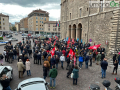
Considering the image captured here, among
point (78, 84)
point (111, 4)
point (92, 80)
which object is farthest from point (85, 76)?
point (111, 4)

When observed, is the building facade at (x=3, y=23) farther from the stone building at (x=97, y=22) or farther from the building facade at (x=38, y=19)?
the stone building at (x=97, y=22)

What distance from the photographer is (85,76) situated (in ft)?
28.6

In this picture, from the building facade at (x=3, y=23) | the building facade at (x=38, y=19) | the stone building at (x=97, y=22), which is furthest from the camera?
the building facade at (x=38, y=19)

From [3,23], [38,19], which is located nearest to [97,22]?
[38,19]

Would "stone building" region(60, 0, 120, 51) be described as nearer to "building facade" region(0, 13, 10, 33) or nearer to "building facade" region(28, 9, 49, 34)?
"building facade" region(28, 9, 49, 34)

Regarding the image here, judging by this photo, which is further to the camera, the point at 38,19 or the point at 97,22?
the point at 38,19

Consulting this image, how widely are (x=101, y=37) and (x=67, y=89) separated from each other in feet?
40.0

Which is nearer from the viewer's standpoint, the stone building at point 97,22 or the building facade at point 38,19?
the stone building at point 97,22

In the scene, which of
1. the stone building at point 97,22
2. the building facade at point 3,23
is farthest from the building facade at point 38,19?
the stone building at point 97,22

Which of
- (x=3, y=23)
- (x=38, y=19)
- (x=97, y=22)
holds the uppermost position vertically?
(x=38, y=19)

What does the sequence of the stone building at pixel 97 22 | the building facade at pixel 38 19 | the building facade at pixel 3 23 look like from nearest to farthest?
the stone building at pixel 97 22
the building facade at pixel 3 23
the building facade at pixel 38 19

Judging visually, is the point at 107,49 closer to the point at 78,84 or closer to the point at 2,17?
the point at 78,84

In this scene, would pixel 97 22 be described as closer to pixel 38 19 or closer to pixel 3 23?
pixel 38 19

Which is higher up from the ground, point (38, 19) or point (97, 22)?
point (38, 19)
